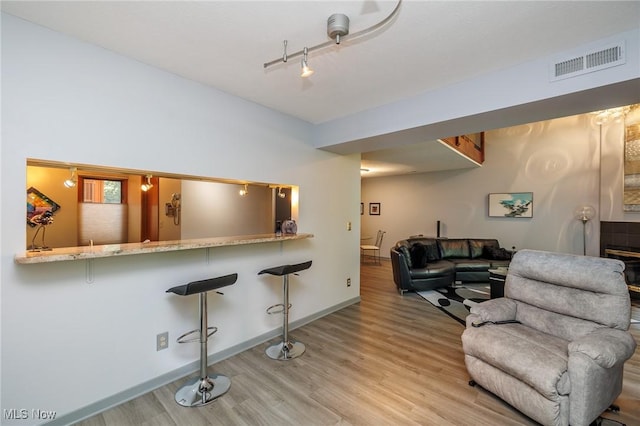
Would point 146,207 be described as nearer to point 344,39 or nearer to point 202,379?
point 202,379

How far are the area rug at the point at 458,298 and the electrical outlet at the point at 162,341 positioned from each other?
346 centimetres

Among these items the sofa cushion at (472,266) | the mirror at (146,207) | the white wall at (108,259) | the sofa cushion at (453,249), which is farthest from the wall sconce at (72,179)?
the sofa cushion at (453,249)

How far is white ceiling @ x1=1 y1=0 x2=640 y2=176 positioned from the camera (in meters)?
1.55

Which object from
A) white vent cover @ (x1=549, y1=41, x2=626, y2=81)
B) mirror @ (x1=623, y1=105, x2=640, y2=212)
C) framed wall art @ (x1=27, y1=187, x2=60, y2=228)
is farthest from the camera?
mirror @ (x1=623, y1=105, x2=640, y2=212)

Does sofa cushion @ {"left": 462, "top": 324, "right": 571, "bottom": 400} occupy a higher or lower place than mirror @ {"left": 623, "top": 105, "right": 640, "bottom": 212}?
lower

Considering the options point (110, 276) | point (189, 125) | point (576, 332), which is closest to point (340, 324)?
point (576, 332)

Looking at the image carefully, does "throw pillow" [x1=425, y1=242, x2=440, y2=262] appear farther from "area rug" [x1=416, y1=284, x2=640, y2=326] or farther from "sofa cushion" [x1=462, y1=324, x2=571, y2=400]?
"sofa cushion" [x1=462, y1=324, x2=571, y2=400]

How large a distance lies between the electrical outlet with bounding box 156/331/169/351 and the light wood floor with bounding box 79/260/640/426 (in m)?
0.32

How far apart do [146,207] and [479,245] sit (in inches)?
254

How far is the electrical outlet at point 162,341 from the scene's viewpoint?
7.41 ft

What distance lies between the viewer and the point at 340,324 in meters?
3.54

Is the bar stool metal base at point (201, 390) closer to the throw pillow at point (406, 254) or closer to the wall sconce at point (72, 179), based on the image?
the wall sconce at point (72, 179)

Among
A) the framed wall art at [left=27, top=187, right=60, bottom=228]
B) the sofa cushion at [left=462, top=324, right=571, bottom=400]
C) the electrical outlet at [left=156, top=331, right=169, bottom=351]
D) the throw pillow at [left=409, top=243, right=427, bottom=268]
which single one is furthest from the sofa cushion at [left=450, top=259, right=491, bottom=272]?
the framed wall art at [left=27, top=187, right=60, bottom=228]

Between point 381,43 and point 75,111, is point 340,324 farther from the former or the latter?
point 75,111
